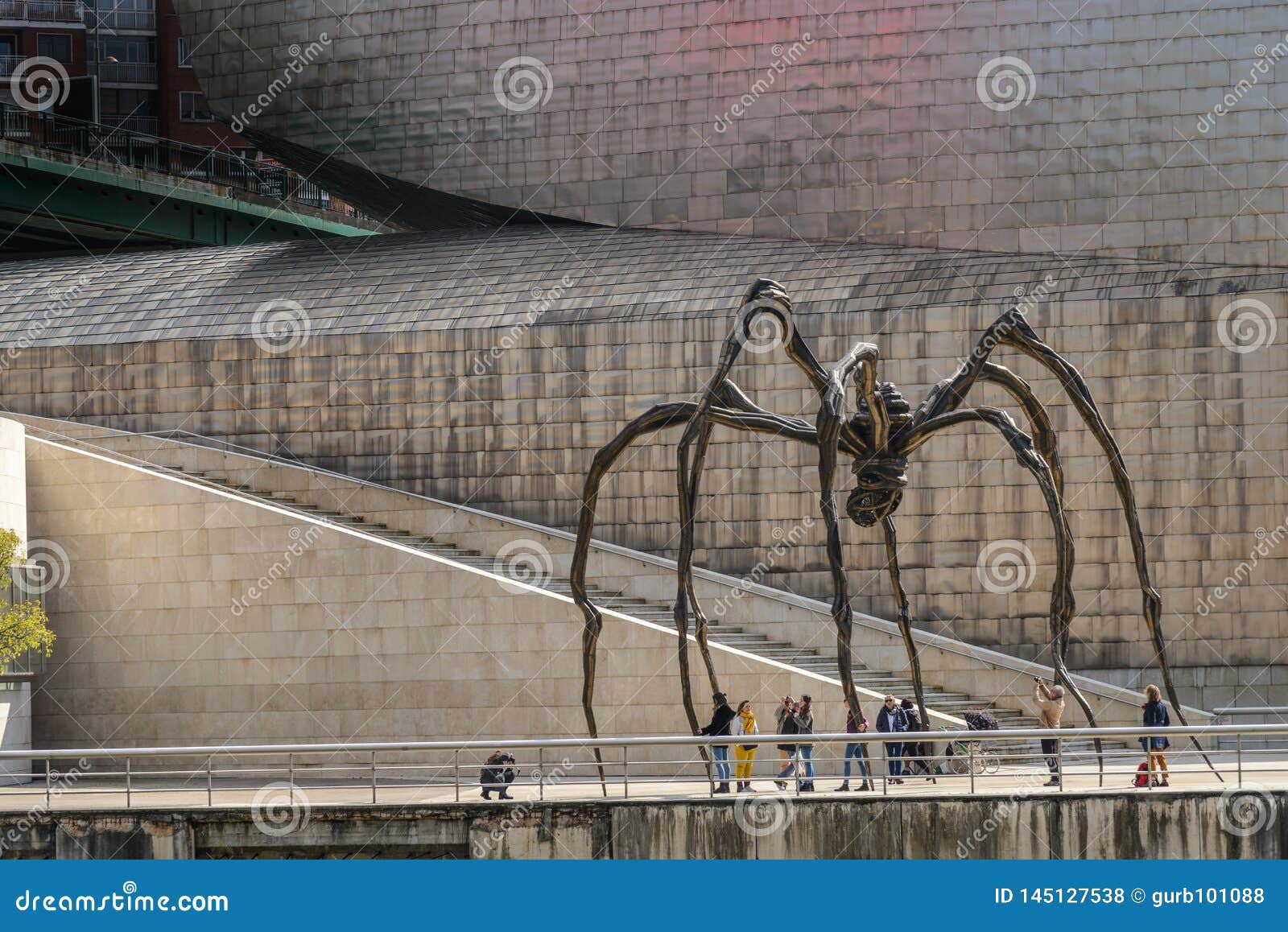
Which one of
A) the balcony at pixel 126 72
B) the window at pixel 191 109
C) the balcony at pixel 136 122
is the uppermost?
the balcony at pixel 126 72

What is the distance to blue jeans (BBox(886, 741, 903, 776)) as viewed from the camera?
1823 centimetres

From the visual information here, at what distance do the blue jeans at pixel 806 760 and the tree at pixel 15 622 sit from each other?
1150cm

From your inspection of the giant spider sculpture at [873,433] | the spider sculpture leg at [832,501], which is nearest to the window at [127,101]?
the giant spider sculpture at [873,433]

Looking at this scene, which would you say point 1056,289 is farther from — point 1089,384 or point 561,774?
point 561,774

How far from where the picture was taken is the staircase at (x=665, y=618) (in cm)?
2670

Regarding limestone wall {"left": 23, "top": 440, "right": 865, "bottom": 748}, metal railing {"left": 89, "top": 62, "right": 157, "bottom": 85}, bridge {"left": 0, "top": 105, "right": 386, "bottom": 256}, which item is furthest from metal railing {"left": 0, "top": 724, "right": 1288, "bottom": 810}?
metal railing {"left": 89, "top": 62, "right": 157, "bottom": 85}

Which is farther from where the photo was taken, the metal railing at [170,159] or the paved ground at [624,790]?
the metal railing at [170,159]

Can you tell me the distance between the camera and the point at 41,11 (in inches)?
2212

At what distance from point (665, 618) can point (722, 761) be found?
31.1 feet

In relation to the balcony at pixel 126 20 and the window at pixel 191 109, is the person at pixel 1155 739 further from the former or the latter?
the balcony at pixel 126 20

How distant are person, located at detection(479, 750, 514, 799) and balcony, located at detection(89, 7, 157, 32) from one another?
1740 inches

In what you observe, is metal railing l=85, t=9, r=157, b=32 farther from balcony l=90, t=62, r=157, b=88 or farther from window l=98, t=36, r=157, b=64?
balcony l=90, t=62, r=157, b=88

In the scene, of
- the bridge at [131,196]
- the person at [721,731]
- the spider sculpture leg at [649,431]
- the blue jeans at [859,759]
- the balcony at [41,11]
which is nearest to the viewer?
the spider sculpture leg at [649,431]

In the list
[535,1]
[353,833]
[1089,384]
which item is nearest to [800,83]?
[535,1]
